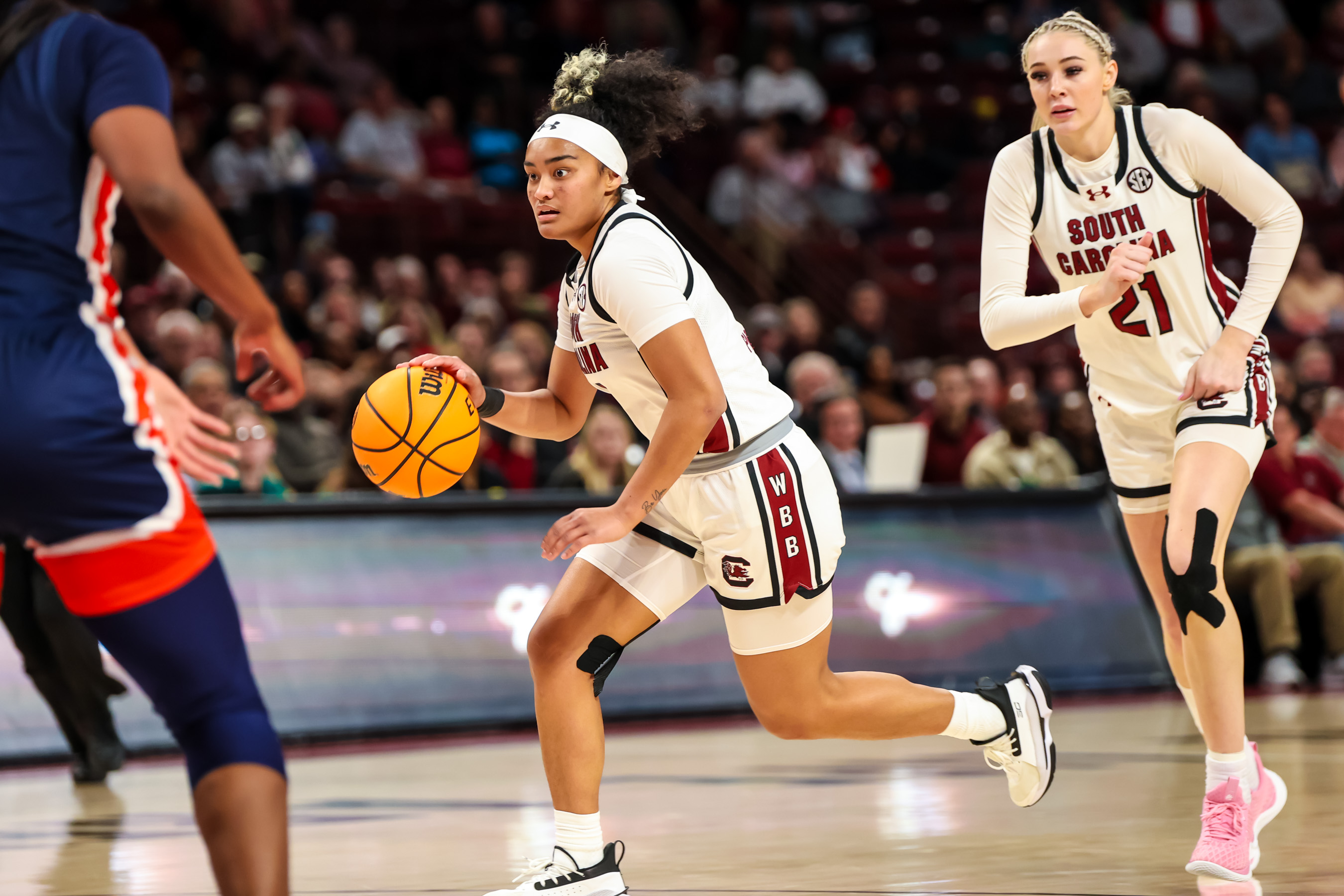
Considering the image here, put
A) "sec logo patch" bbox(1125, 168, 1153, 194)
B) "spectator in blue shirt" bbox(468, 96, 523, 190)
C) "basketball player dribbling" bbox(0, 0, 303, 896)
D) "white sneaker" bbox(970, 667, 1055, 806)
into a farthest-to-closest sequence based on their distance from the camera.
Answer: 1. "spectator in blue shirt" bbox(468, 96, 523, 190)
2. "white sneaker" bbox(970, 667, 1055, 806)
3. "sec logo patch" bbox(1125, 168, 1153, 194)
4. "basketball player dribbling" bbox(0, 0, 303, 896)

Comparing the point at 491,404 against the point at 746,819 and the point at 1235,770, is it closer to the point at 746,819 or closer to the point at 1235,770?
the point at 746,819

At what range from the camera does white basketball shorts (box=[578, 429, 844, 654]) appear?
4047 millimetres

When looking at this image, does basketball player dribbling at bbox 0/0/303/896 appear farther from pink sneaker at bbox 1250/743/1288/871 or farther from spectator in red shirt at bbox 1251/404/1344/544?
spectator in red shirt at bbox 1251/404/1344/544

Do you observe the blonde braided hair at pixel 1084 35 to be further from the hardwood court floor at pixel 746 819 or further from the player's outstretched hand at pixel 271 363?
the player's outstretched hand at pixel 271 363

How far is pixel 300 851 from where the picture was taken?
16.5 feet

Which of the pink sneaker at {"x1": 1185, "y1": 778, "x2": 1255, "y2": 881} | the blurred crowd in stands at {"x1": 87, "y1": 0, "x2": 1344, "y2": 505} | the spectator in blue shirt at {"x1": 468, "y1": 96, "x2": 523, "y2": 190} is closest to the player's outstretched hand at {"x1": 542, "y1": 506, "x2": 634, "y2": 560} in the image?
the pink sneaker at {"x1": 1185, "y1": 778, "x2": 1255, "y2": 881}

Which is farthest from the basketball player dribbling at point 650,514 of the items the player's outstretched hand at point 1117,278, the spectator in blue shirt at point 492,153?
the spectator in blue shirt at point 492,153

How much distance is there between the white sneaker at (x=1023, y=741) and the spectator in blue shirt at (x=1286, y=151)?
12600 millimetres

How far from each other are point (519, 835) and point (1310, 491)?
6777 millimetres

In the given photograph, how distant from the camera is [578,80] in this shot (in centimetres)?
423

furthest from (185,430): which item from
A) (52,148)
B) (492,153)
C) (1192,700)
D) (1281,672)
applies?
(492,153)

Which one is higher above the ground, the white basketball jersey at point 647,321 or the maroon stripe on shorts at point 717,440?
the white basketball jersey at point 647,321

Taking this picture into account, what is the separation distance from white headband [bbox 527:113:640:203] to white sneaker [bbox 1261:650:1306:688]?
6.62 metres

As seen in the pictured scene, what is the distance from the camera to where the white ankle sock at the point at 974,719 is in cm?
450
